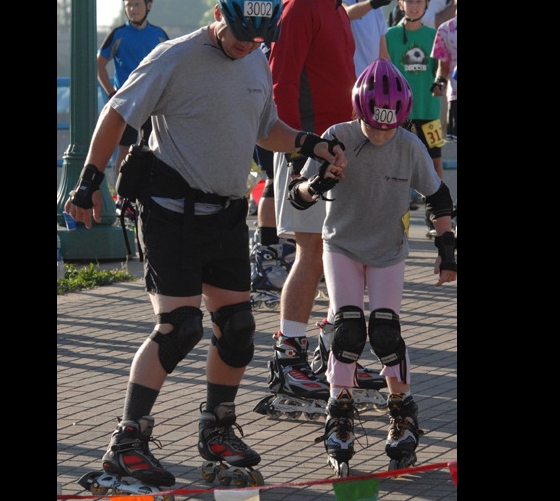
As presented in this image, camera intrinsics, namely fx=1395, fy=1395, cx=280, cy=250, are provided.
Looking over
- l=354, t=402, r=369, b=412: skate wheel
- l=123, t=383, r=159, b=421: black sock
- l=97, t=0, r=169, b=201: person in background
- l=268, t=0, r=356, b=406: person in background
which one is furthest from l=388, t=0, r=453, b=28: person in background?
l=123, t=383, r=159, b=421: black sock

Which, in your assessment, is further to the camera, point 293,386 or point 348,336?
point 293,386

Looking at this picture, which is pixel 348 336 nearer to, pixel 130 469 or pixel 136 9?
pixel 130 469

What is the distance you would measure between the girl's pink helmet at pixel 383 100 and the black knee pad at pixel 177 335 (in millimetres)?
1121

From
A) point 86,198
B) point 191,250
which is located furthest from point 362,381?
point 86,198

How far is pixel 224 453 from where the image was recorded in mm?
5531

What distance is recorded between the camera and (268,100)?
5.74 meters

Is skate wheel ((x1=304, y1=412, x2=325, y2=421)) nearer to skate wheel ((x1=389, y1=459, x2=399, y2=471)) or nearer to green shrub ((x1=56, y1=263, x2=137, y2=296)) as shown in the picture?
skate wheel ((x1=389, y1=459, x2=399, y2=471))

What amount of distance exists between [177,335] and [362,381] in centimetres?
169

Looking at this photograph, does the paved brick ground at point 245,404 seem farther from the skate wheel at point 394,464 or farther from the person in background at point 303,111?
the person in background at point 303,111

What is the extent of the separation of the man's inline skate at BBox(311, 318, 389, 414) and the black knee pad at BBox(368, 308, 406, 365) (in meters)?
0.88
